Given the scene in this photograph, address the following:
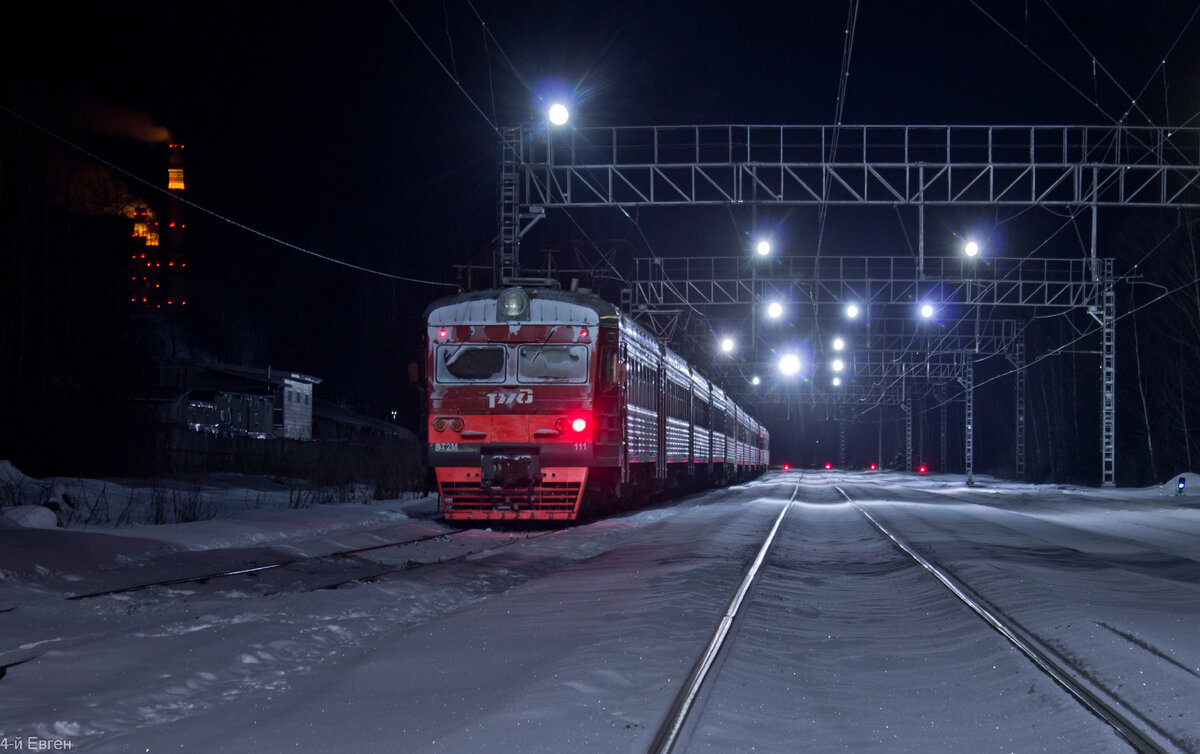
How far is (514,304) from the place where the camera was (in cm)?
1788

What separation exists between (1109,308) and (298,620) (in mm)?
35183

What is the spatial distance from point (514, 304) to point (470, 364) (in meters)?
1.25

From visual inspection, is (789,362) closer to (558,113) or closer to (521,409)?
(558,113)

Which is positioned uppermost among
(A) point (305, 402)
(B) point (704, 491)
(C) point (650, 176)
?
(C) point (650, 176)

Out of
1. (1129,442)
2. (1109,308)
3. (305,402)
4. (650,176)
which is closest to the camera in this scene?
(650,176)

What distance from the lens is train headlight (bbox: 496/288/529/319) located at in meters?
17.9

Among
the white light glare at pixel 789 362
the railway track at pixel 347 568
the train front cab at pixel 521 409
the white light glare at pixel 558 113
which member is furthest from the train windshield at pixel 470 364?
the white light glare at pixel 789 362

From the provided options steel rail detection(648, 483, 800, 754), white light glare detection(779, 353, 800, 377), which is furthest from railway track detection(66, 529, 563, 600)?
white light glare detection(779, 353, 800, 377)

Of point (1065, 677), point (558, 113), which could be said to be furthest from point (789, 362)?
point (1065, 677)

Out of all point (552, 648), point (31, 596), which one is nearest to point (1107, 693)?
point (552, 648)

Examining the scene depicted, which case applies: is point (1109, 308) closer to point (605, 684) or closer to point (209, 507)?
point (209, 507)

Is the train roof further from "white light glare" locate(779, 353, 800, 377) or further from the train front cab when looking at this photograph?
"white light glare" locate(779, 353, 800, 377)

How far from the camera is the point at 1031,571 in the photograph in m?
11.8

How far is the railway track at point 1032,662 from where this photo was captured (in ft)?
16.4
